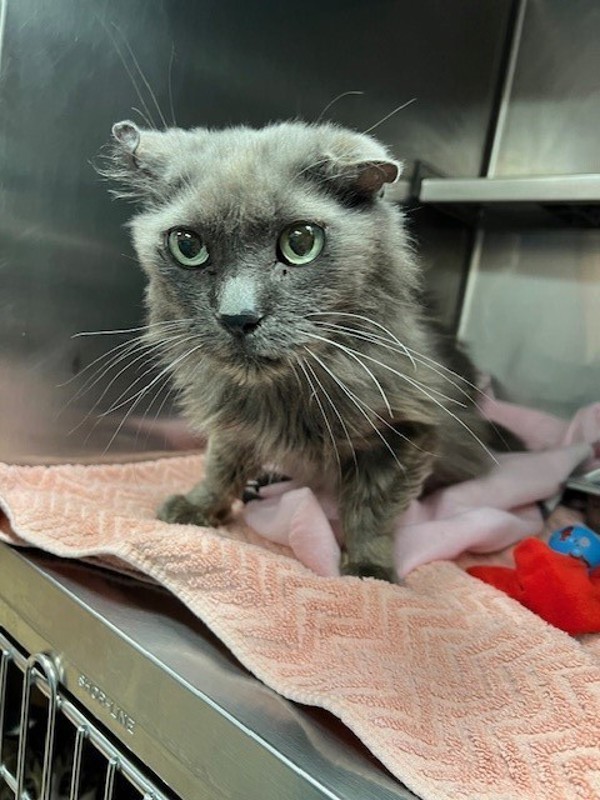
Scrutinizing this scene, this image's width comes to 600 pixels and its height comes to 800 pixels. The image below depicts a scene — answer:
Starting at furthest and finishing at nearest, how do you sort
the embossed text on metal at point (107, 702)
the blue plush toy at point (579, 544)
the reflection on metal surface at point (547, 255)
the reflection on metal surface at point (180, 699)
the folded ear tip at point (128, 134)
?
1. the reflection on metal surface at point (547, 255)
2. the blue plush toy at point (579, 544)
3. the folded ear tip at point (128, 134)
4. the embossed text on metal at point (107, 702)
5. the reflection on metal surface at point (180, 699)

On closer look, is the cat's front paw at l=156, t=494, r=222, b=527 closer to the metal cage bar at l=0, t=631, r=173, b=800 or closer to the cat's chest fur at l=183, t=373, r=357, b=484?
the cat's chest fur at l=183, t=373, r=357, b=484

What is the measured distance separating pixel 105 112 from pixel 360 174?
404 mm

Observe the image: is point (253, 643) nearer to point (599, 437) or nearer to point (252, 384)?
point (252, 384)

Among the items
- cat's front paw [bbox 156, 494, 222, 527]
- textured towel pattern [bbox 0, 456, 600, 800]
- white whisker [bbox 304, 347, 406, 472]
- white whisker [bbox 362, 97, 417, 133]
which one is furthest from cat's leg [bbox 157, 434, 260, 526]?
white whisker [bbox 362, 97, 417, 133]

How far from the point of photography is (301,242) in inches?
30.8

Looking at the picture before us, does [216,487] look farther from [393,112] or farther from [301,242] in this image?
[393,112]

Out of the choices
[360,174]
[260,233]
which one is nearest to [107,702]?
[260,233]

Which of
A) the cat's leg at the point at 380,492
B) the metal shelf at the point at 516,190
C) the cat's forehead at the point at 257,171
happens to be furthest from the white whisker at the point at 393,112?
the cat's leg at the point at 380,492

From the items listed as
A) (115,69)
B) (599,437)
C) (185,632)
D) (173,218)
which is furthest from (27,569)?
(599,437)

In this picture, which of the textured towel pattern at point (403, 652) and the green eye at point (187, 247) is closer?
the textured towel pattern at point (403, 652)

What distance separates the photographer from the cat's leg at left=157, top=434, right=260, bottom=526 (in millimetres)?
1069

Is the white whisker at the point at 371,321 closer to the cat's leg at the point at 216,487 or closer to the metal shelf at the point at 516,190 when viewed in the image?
the cat's leg at the point at 216,487

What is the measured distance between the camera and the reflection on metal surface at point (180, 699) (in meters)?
0.59

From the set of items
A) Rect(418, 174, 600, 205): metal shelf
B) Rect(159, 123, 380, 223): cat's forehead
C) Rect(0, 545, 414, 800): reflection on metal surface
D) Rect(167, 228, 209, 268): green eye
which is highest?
Rect(418, 174, 600, 205): metal shelf
